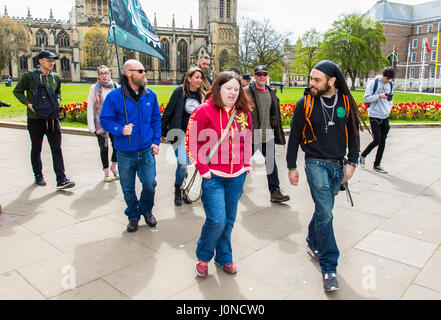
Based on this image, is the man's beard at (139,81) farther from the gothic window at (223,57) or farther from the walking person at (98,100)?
the gothic window at (223,57)

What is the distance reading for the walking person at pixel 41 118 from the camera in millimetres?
5688

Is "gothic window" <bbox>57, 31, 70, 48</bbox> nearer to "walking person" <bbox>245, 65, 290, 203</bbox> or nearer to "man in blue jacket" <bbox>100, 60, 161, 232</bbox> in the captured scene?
"walking person" <bbox>245, 65, 290, 203</bbox>

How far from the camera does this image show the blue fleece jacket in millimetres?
4023

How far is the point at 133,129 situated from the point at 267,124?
210 centimetres

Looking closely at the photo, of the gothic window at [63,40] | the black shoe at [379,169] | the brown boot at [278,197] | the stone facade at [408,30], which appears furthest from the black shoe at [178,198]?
the stone facade at [408,30]

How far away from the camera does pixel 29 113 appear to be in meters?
5.86

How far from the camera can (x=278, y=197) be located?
A: 530 centimetres

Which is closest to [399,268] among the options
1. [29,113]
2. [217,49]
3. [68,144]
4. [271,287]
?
[271,287]

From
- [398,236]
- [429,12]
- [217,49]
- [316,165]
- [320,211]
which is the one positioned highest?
[429,12]

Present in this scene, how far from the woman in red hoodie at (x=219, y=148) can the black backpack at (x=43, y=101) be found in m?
3.65

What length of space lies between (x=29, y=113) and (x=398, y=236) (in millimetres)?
5655

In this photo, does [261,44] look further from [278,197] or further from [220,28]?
[278,197]

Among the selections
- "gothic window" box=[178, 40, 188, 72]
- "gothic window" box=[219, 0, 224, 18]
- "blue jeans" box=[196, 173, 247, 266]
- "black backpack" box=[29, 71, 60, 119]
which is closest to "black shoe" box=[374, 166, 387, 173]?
"blue jeans" box=[196, 173, 247, 266]
